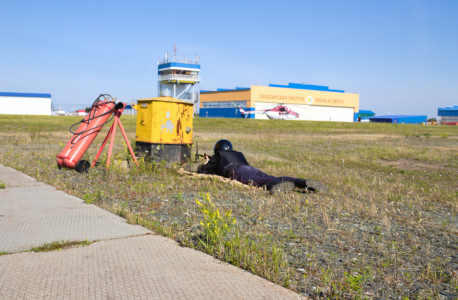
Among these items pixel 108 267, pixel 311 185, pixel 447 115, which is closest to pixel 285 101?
pixel 447 115

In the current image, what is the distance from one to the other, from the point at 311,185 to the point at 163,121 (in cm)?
439

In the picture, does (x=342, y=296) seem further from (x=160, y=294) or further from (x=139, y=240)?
(x=139, y=240)

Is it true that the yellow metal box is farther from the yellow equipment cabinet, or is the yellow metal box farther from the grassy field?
the grassy field

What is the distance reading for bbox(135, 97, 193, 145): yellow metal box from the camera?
9852 millimetres

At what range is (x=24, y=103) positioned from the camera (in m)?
69.0

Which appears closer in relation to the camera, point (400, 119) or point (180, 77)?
point (180, 77)

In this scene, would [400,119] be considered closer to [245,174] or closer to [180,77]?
[180,77]

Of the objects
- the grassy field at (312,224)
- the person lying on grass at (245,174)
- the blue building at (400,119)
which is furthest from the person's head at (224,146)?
the blue building at (400,119)

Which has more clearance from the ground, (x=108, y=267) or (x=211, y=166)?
(x=211, y=166)

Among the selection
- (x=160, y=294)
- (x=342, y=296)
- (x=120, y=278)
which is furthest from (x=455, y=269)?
(x=120, y=278)

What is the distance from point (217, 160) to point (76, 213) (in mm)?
3905

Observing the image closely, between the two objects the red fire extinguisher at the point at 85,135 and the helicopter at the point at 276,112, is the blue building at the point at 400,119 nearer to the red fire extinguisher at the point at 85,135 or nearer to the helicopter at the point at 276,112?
the helicopter at the point at 276,112

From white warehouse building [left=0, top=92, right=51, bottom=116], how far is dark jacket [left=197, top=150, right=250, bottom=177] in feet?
226

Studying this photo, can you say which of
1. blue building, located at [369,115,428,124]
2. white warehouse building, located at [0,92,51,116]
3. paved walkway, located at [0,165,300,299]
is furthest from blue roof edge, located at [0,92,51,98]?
blue building, located at [369,115,428,124]
